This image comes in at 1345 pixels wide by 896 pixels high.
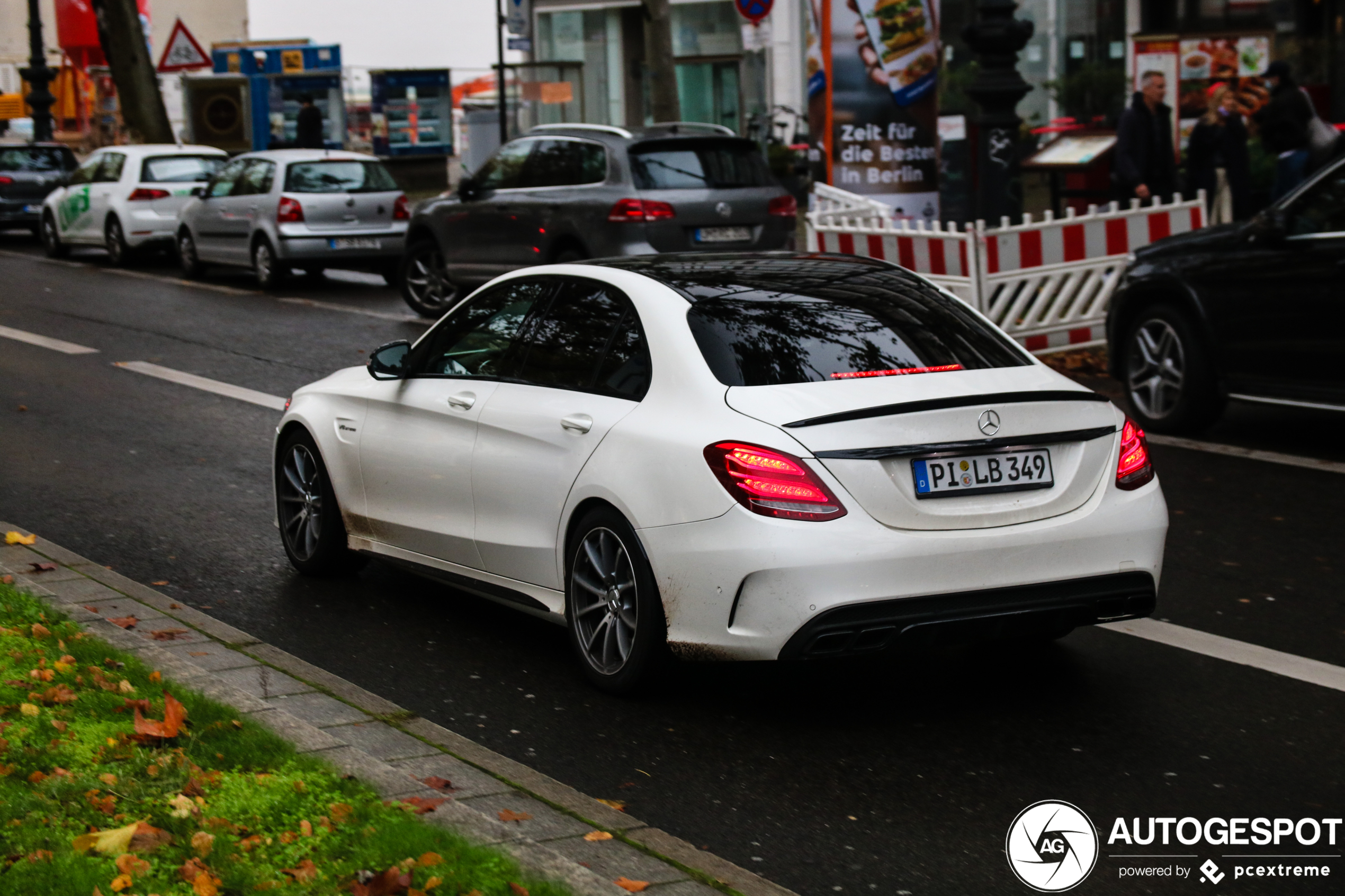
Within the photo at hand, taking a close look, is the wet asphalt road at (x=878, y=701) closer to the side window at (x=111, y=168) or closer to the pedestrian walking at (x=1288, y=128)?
the pedestrian walking at (x=1288, y=128)

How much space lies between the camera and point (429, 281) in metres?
17.2

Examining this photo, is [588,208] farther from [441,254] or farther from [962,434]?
[962,434]

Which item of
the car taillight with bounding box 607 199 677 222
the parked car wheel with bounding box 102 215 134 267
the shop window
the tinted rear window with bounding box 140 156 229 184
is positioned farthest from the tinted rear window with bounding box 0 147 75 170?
the car taillight with bounding box 607 199 677 222

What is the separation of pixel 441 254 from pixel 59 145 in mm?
15639

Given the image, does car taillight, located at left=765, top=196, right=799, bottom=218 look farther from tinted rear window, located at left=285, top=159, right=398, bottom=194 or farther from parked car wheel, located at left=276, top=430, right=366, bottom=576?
parked car wheel, located at left=276, top=430, right=366, bottom=576

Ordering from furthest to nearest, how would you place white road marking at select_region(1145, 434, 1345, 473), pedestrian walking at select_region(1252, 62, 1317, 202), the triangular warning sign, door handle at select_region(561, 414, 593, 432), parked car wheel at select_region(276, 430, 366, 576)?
1. the triangular warning sign
2. pedestrian walking at select_region(1252, 62, 1317, 202)
3. white road marking at select_region(1145, 434, 1345, 473)
4. parked car wheel at select_region(276, 430, 366, 576)
5. door handle at select_region(561, 414, 593, 432)

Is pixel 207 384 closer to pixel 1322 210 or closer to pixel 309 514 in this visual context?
pixel 309 514

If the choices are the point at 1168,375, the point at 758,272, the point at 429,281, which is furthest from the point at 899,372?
the point at 429,281

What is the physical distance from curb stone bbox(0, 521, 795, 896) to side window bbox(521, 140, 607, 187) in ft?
29.9

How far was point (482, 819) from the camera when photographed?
425 centimetres

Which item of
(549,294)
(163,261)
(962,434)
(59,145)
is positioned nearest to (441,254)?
(163,261)

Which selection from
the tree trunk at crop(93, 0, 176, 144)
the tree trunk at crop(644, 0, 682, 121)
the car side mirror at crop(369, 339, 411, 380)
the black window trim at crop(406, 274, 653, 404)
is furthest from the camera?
the tree trunk at crop(93, 0, 176, 144)

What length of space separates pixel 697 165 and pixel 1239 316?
21.0ft

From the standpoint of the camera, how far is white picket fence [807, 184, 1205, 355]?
13.0m
